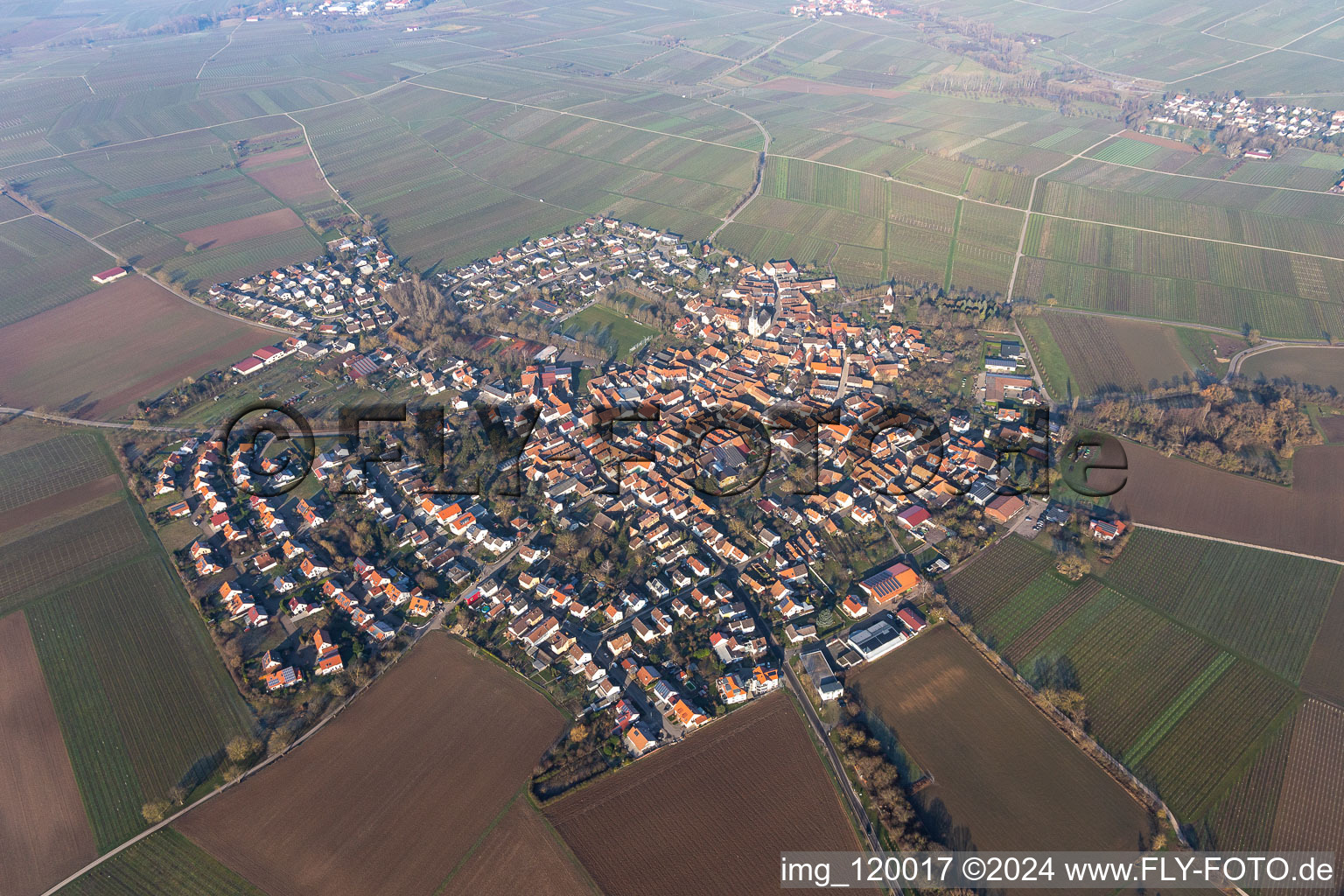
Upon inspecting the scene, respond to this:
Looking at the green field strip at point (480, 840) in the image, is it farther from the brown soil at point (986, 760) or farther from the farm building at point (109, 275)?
the farm building at point (109, 275)

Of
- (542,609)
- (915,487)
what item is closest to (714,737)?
(542,609)


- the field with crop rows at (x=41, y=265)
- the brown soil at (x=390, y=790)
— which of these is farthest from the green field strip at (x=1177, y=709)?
the field with crop rows at (x=41, y=265)

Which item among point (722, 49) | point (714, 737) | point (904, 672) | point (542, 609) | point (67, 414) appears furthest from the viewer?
point (722, 49)

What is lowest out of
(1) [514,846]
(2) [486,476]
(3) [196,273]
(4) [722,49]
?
(1) [514,846]

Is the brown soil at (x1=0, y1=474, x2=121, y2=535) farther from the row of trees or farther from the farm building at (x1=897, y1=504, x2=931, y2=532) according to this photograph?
the row of trees

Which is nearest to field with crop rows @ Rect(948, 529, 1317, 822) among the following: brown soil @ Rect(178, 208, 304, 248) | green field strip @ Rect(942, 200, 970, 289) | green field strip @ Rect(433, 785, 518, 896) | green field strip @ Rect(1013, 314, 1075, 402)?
green field strip @ Rect(1013, 314, 1075, 402)

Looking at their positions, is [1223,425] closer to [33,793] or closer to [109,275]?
[33,793]

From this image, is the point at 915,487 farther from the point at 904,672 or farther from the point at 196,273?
the point at 196,273
